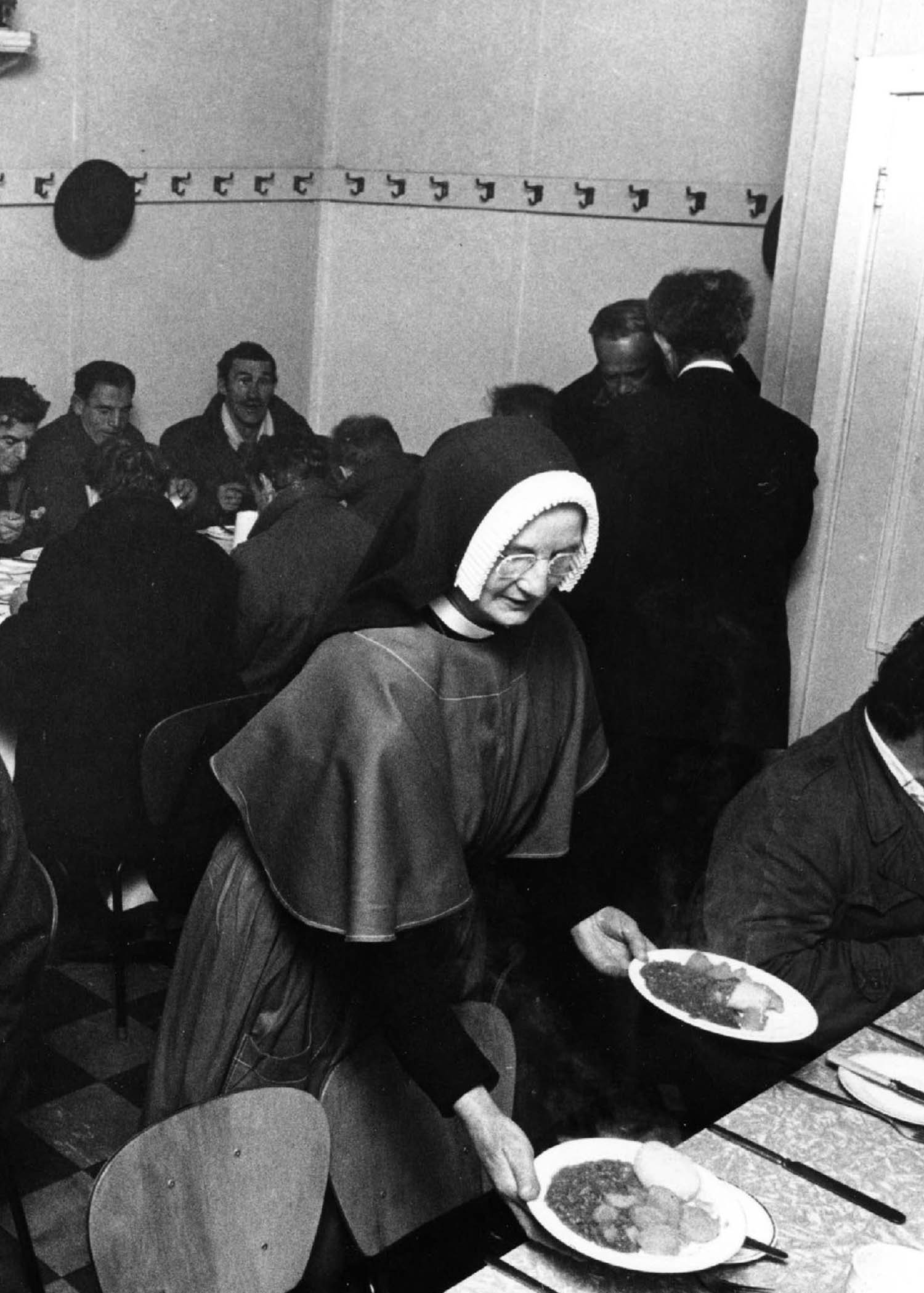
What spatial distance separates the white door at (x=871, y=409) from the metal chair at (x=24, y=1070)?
6.86ft

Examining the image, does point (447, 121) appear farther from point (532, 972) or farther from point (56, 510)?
point (532, 972)

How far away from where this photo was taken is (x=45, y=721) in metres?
3.40

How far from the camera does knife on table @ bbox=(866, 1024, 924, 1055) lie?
6.72 ft

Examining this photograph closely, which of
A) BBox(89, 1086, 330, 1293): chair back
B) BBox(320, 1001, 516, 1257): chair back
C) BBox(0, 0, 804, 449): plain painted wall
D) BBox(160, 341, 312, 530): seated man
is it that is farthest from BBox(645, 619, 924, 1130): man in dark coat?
BBox(160, 341, 312, 530): seated man

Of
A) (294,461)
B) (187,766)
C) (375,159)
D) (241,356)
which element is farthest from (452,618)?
(375,159)

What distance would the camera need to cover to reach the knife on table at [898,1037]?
80.7 inches

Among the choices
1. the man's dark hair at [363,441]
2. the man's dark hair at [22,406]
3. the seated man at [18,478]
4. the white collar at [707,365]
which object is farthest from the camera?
the man's dark hair at [363,441]

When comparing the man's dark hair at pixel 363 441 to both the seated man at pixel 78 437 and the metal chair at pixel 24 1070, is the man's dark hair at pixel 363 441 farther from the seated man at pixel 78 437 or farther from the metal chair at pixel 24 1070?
the metal chair at pixel 24 1070

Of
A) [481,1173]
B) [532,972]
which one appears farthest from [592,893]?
[532,972]

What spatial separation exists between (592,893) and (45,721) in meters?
1.60

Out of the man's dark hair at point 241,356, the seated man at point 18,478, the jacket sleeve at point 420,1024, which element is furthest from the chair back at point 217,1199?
the man's dark hair at point 241,356

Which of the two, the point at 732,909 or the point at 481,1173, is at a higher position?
the point at 732,909

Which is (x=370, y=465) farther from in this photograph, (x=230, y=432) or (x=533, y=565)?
(x=533, y=565)

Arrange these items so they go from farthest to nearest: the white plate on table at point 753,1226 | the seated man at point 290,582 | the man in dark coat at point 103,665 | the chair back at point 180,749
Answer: the seated man at point 290,582
the man in dark coat at point 103,665
the chair back at point 180,749
the white plate on table at point 753,1226
